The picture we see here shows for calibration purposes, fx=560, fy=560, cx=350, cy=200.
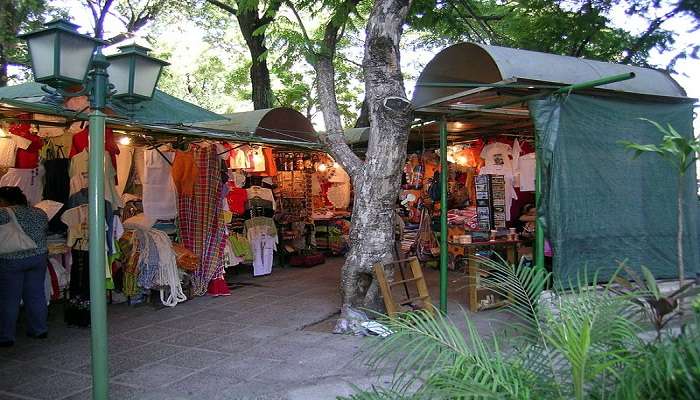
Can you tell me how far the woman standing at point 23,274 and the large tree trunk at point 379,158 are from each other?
355cm

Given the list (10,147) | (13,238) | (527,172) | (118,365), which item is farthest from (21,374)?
(527,172)

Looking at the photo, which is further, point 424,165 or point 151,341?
point 424,165

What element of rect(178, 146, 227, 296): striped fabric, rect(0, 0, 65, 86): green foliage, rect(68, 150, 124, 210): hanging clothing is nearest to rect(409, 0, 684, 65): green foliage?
rect(178, 146, 227, 296): striped fabric

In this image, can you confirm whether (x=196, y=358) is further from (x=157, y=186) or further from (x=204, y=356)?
(x=157, y=186)

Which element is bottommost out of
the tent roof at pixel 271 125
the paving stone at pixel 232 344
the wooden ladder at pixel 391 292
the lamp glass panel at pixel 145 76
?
the paving stone at pixel 232 344

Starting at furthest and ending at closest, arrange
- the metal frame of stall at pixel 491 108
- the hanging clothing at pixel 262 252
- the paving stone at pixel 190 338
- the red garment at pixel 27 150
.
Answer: the hanging clothing at pixel 262 252 < the red garment at pixel 27 150 < the paving stone at pixel 190 338 < the metal frame of stall at pixel 491 108

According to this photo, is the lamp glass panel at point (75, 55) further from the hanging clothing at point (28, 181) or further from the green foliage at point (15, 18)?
the green foliage at point (15, 18)

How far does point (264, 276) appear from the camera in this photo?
1086 centimetres

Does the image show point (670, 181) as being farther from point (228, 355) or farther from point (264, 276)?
point (264, 276)

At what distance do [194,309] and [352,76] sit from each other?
1477cm

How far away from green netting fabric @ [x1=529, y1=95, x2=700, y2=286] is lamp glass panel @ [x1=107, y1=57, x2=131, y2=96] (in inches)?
153

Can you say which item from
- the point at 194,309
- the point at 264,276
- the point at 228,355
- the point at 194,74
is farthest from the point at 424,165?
the point at 194,74

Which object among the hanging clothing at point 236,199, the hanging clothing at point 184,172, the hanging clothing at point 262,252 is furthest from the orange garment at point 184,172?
the hanging clothing at point 262,252

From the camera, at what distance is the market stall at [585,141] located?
5773 mm
